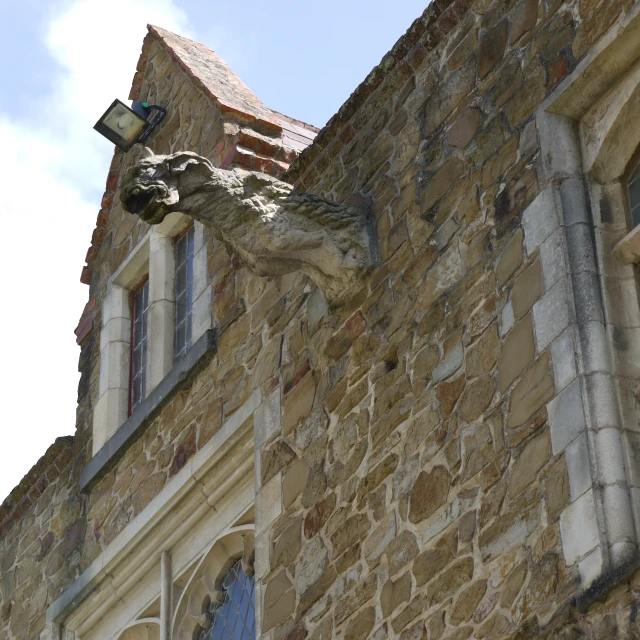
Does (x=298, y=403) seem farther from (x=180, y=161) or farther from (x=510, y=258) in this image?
(x=510, y=258)

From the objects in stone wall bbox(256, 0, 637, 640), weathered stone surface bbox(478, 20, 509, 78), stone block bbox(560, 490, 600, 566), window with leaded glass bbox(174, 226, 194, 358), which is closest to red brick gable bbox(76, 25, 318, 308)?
window with leaded glass bbox(174, 226, 194, 358)

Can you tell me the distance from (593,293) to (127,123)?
5.99 meters

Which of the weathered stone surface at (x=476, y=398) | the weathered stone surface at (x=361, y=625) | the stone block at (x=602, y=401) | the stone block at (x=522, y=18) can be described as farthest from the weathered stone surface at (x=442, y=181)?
the weathered stone surface at (x=361, y=625)

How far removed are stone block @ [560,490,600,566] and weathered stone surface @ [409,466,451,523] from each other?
0.98 metres

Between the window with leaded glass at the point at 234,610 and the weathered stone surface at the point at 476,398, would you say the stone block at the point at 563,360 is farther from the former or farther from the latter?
the window with leaded glass at the point at 234,610

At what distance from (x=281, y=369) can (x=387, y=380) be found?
4.00ft

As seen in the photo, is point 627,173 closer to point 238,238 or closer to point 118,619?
point 238,238

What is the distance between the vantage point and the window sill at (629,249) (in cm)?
723

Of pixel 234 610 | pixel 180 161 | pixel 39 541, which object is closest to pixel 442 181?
pixel 180 161

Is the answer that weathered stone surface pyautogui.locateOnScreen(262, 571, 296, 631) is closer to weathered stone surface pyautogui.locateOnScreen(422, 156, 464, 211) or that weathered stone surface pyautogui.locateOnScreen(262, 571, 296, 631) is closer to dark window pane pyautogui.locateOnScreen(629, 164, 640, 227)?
weathered stone surface pyautogui.locateOnScreen(422, 156, 464, 211)

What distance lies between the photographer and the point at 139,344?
11.9 meters

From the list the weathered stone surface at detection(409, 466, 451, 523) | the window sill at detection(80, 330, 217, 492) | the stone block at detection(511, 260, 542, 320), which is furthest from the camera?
the window sill at detection(80, 330, 217, 492)

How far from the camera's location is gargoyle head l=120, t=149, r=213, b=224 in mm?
8672

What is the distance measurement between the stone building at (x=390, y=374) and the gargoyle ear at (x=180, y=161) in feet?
0.05
